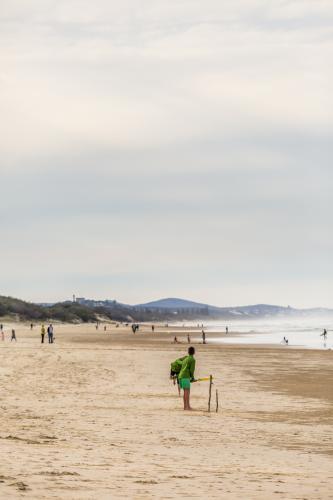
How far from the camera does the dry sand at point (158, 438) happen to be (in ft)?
28.6

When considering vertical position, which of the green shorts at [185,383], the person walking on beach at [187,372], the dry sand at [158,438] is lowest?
the dry sand at [158,438]

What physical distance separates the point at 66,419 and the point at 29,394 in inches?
214

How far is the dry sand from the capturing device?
873cm

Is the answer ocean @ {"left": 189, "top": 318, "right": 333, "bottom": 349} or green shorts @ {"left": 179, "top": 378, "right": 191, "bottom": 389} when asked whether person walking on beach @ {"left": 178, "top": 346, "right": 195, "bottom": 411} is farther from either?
ocean @ {"left": 189, "top": 318, "right": 333, "bottom": 349}

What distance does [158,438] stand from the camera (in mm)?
13570

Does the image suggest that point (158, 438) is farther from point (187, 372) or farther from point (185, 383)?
point (187, 372)

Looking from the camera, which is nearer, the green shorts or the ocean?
the green shorts

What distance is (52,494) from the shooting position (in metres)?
7.87

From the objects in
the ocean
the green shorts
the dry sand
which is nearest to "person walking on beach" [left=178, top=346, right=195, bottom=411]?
the green shorts

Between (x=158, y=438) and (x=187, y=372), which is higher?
(x=187, y=372)

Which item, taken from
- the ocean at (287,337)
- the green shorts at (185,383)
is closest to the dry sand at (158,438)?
the green shorts at (185,383)

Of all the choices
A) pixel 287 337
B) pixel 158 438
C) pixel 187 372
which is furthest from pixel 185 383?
pixel 287 337

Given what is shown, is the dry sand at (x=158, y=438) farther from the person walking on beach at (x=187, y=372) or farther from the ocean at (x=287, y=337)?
the ocean at (x=287, y=337)

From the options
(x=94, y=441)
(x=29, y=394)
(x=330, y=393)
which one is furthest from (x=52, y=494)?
(x=330, y=393)
